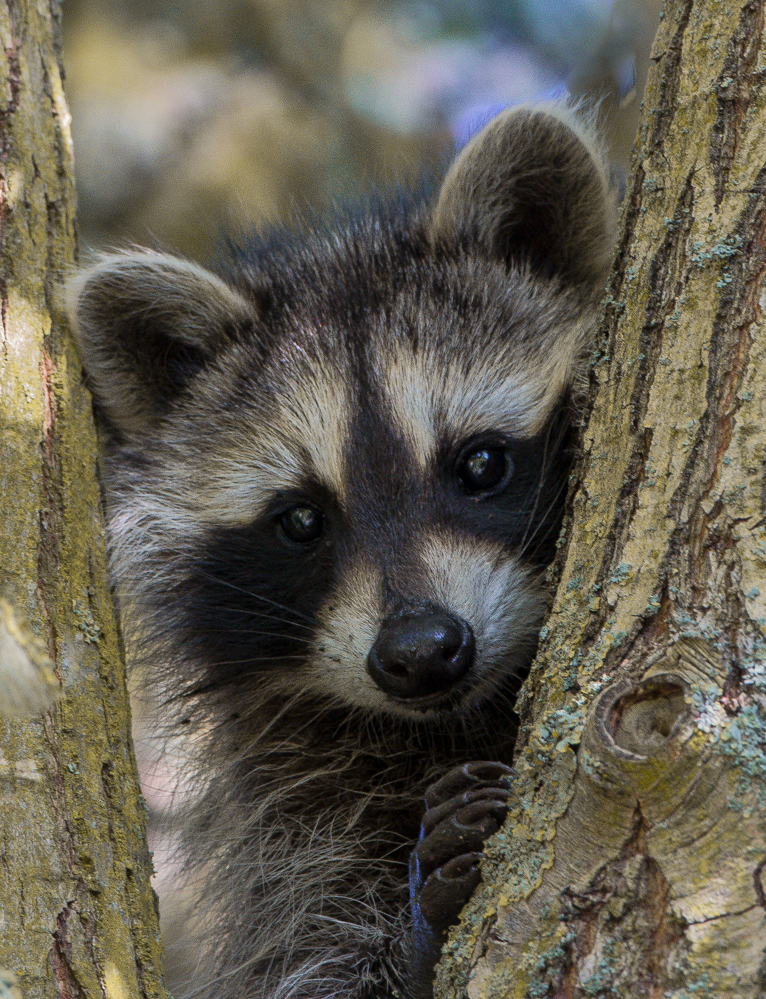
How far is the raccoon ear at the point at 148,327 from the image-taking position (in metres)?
2.98

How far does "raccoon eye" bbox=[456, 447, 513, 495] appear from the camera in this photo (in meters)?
2.86

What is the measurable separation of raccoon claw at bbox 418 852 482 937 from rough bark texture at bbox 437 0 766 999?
131 millimetres

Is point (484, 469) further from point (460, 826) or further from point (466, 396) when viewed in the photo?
point (460, 826)

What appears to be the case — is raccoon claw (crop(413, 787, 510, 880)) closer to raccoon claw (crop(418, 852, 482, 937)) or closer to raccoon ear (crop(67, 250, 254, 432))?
raccoon claw (crop(418, 852, 482, 937))

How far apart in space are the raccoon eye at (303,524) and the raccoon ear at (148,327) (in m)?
0.60

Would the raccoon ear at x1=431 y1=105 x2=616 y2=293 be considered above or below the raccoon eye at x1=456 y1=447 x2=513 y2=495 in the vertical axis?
above

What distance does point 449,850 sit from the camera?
223 centimetres

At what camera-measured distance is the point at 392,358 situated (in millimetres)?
2971

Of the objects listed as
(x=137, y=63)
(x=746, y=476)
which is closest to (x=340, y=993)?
(x=746, y=476)

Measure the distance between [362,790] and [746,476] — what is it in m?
1.85

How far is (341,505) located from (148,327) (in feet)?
2.89

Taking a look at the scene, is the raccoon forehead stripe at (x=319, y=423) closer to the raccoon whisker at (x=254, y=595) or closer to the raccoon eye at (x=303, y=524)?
the raccoon eye at (x=303, y=524)

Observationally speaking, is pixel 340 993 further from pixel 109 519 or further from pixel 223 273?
pixel 223 273

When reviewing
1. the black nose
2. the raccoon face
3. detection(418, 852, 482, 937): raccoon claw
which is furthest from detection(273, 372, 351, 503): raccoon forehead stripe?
detection(418, 852, 482, 937): raccoon claw
